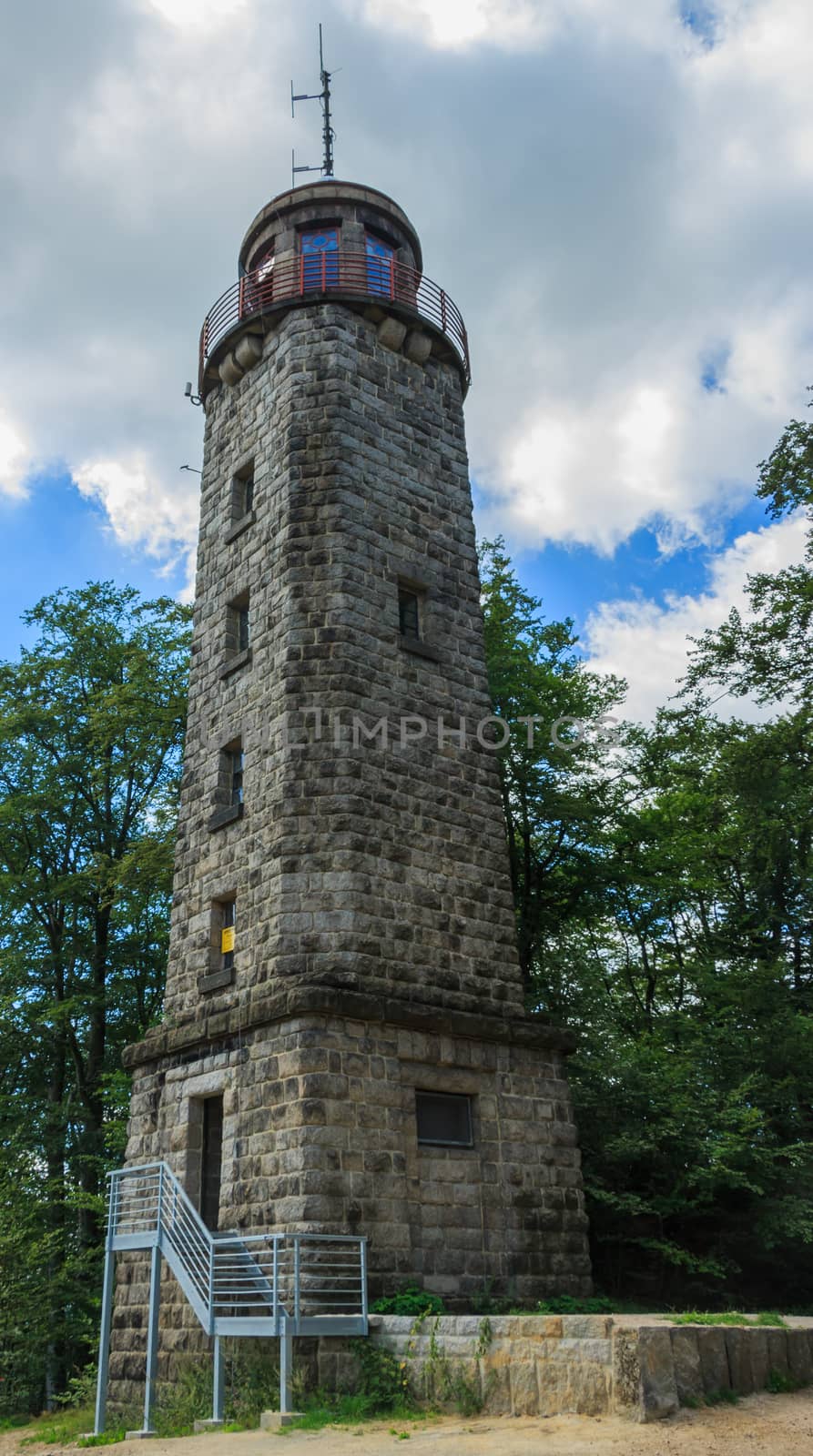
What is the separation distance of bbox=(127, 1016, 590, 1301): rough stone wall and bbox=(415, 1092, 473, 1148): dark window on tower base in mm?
103

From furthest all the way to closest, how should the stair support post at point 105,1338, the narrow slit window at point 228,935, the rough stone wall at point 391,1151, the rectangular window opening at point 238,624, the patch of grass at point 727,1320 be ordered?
the rectangular window opening at point 238,624
the narrow slit window at point 228,935
the stair support post at point 105,1338
the rough stone wall at point 391,1151
the patch of grass at point 727,1320

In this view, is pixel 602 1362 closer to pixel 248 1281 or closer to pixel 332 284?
pixel 248 1281

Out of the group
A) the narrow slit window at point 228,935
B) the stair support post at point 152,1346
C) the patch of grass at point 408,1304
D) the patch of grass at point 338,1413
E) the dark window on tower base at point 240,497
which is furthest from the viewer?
the dark window on tower base at point 240,497

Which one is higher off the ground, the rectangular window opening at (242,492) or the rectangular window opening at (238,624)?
the rectangular window opening at (242,492)

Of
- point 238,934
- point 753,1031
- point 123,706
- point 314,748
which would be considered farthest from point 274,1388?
point 123,706

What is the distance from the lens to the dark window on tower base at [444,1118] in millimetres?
11609

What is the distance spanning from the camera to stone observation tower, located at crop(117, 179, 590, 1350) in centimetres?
1102

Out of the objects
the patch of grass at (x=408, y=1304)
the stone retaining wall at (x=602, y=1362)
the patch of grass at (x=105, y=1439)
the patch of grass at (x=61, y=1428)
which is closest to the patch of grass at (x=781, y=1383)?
the stone retaining wall at (x=602, y=1362)

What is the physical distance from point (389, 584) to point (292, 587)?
138 centimetres

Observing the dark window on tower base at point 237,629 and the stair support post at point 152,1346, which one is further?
the dark window on tower base at point 237,629

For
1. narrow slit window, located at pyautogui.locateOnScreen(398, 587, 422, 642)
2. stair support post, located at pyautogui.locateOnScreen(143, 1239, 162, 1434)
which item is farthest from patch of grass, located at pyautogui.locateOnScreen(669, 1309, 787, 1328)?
narrow slit window, located at pyautogui.locateOnScreen(398, 587, 422, 642)

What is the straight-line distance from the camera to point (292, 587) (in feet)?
44.5

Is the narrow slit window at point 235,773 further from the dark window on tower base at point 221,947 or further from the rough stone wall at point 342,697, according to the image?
the dark window on tower base at point 221,947

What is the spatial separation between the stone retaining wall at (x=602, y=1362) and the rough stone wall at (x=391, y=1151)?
2198mm
